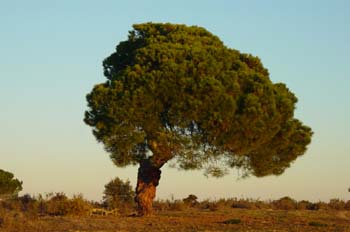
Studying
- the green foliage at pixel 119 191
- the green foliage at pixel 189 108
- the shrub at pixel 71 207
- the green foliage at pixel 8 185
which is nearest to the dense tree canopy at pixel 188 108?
the green foliage at pixel 189 108

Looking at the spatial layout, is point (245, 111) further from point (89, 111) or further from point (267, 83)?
point (89, 111)

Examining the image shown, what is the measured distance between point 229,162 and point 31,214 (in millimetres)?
11740

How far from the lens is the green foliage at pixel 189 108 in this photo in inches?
1287

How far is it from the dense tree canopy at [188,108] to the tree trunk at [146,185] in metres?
0.59

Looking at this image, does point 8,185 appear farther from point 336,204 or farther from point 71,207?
point 336,204

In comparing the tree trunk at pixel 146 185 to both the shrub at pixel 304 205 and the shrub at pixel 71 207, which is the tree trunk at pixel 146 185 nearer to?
the shrub at pixel 71 207

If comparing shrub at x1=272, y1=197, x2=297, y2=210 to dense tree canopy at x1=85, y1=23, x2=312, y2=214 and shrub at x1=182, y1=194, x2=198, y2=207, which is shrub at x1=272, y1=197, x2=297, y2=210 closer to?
shrub at x1=182, y1=194, x2=198, y2=207

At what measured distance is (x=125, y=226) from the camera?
2947 centimetres

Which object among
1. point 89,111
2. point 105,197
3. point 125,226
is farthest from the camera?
point 105,197

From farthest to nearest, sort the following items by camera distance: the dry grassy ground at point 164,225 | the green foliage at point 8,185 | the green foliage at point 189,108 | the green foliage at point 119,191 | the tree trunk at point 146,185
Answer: the green foliage at point 8,185 < the green foliage at point 119,191 < the tree trunk at point 146,185 < the green foliage at point 189,108 < the dry grassy ground at point 164,225

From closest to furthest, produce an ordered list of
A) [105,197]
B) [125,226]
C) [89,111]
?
[125,226], [89,111], [105,197]

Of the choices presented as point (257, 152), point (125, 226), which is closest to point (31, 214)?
point (125, 226)

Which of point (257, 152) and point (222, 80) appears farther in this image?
point (257, 152)

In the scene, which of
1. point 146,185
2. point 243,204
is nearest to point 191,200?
point 243,204
